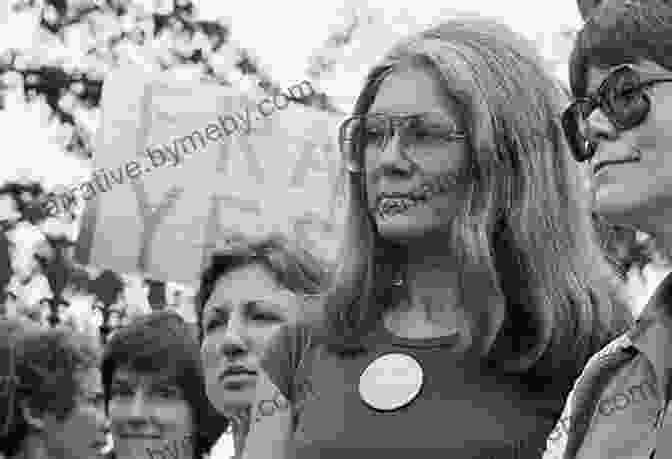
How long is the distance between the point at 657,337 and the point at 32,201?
8.79 m

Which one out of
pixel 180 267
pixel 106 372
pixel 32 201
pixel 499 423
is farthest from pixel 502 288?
pixel 32 201

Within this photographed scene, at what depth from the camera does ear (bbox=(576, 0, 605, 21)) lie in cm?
239

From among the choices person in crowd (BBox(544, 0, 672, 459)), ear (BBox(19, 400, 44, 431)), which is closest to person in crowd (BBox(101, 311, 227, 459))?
ear (BBox(19, 400, 44, 431))

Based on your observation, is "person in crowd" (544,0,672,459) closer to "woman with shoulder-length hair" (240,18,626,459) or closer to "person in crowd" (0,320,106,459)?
"woman with shoulder-length hair" (240,18,626,459)

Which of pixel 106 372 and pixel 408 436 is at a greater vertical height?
pixel 408 436

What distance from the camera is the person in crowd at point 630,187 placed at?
2.16 meters

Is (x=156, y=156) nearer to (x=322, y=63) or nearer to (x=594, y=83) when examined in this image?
(x=594, y=83)

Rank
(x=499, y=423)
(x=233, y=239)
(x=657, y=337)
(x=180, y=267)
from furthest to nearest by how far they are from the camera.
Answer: (x=180, y=267)
(x=233, y=239)
(x=499, y=423)
(x=657, y=337)

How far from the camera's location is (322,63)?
8531 mm

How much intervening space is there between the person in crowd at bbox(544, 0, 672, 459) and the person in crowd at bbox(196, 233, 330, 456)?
136 centimetres

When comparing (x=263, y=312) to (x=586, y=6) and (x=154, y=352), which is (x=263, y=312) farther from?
(x=586, y=6)

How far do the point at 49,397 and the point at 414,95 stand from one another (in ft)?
7.19

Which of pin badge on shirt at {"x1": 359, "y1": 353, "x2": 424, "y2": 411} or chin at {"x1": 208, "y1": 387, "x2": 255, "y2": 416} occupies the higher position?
pin badge on shirt at {"x1": 359, "y1": 353, "x2": 424, "y2": 411}

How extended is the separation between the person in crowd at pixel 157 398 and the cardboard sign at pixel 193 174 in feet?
1.85
